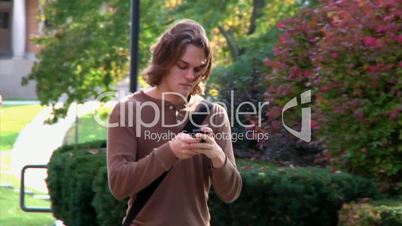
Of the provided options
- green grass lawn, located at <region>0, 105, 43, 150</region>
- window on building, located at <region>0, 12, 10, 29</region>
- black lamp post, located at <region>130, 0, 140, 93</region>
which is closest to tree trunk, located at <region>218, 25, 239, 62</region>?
black lamp post, located at <region>130, 0, 140, 93</region>

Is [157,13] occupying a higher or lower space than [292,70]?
higher

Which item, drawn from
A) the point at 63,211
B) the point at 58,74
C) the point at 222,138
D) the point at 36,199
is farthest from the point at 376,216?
the point at 58,74

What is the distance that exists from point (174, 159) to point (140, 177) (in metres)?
0.15

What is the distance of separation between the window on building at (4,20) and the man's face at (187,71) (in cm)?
4615

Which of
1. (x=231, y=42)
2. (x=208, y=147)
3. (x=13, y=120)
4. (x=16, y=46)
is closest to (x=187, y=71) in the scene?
(x=208, y=147)

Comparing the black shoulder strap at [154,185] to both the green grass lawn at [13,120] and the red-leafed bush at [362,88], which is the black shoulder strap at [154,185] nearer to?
the red-leafed bush at [362,88]

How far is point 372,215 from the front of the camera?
18.2 ft

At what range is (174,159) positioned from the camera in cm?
321

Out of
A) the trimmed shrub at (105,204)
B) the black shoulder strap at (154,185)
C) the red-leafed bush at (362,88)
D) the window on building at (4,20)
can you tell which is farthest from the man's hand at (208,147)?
the window on building at (4,20)

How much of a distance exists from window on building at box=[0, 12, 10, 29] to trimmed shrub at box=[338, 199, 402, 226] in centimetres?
4414

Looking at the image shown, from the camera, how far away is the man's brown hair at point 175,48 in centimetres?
338

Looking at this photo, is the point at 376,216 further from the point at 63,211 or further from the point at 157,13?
the point at 157,13

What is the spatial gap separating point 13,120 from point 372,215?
29.7 meters

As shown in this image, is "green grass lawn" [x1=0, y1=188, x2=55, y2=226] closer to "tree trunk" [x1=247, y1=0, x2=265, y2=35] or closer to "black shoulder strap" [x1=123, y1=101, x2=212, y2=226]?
"tree trunk" [x1=247, y1=0, x2=265, y2=35]
